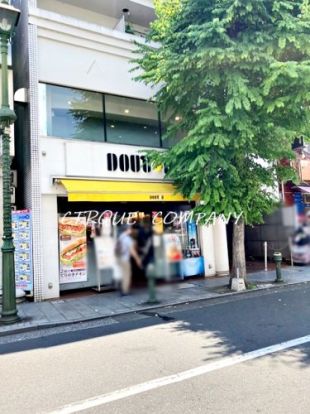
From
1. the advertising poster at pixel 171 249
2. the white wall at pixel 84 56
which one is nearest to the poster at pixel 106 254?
the advertising poster at pixel 171 249

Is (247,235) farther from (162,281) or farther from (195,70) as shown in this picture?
(162,281)

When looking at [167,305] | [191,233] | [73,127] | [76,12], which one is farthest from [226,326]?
[76,12]

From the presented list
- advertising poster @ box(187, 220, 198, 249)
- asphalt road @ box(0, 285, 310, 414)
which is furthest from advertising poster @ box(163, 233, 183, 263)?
asphalt road @ box(0, 285, 310, 414)

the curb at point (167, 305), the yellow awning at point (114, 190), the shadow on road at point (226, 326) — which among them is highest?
the yellow awning at point (114, 190)

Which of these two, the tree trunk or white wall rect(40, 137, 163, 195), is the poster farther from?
the tree trunk

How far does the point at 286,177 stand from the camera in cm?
1159

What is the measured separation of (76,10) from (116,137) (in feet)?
18.1

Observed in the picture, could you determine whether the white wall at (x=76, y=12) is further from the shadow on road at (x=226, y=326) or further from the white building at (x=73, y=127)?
the shadow on road at (x=226, y=326)

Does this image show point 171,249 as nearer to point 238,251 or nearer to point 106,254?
point 106,254

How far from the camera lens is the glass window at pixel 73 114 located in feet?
38.1

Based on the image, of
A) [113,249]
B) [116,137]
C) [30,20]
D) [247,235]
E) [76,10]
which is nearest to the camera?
[113,249]

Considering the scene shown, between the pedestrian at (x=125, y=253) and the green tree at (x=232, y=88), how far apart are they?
318 inches

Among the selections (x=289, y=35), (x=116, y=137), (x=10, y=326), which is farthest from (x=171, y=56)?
(x=10, y=326)

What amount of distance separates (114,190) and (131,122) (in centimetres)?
331
